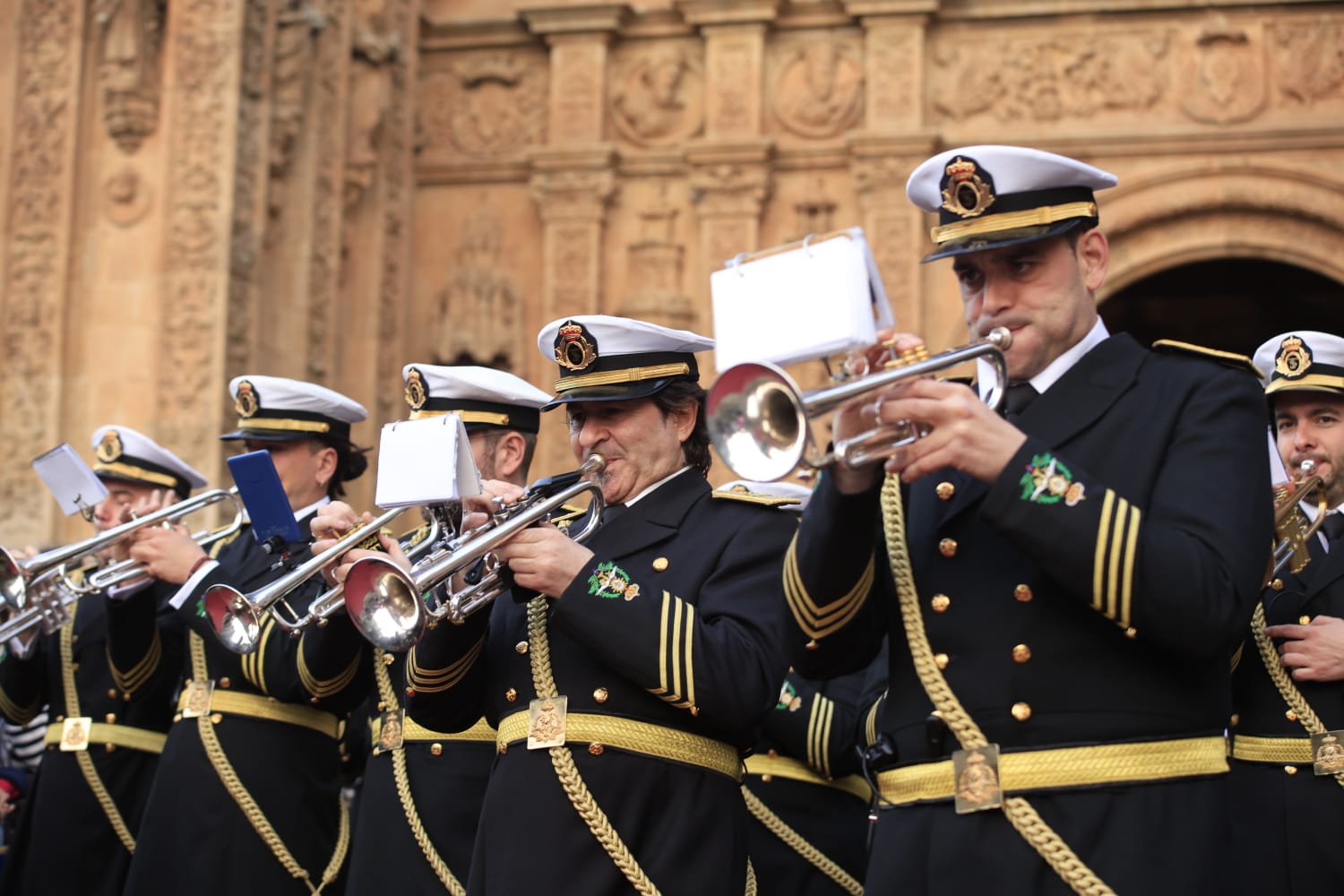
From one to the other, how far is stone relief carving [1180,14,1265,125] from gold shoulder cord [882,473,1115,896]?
10659 mm

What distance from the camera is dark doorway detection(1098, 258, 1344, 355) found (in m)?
15.0

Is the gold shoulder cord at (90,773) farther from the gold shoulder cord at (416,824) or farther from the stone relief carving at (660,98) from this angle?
the stone relief carving at (660,98)

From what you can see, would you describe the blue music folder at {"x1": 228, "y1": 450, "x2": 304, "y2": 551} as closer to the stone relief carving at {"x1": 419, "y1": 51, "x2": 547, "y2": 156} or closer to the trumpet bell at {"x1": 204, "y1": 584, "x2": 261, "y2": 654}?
the trumpet bell at {"x1": 204, "y1": 584, "x2": 261, "y2": 654}

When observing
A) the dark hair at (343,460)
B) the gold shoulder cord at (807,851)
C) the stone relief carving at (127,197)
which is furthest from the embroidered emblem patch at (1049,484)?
the stone relief carving at (127,197)

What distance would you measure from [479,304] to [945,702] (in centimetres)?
1110

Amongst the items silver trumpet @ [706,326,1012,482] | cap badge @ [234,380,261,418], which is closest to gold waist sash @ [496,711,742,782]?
silver trumpet @ [706,326,1012,482]

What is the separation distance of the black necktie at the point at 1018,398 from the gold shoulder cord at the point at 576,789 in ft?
4.19

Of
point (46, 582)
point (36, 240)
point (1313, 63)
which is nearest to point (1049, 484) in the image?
point (46, 582)

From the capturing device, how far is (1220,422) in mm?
3002

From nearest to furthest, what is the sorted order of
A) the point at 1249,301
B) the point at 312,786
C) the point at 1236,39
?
the point at 312,786
the point at 1236,39
the point at 1249,301

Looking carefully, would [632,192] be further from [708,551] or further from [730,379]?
[730,379]

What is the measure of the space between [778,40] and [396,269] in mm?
3503

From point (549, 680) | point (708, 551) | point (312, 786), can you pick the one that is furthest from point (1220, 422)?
point (312, 786)

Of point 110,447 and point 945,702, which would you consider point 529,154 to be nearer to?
point 110,447
